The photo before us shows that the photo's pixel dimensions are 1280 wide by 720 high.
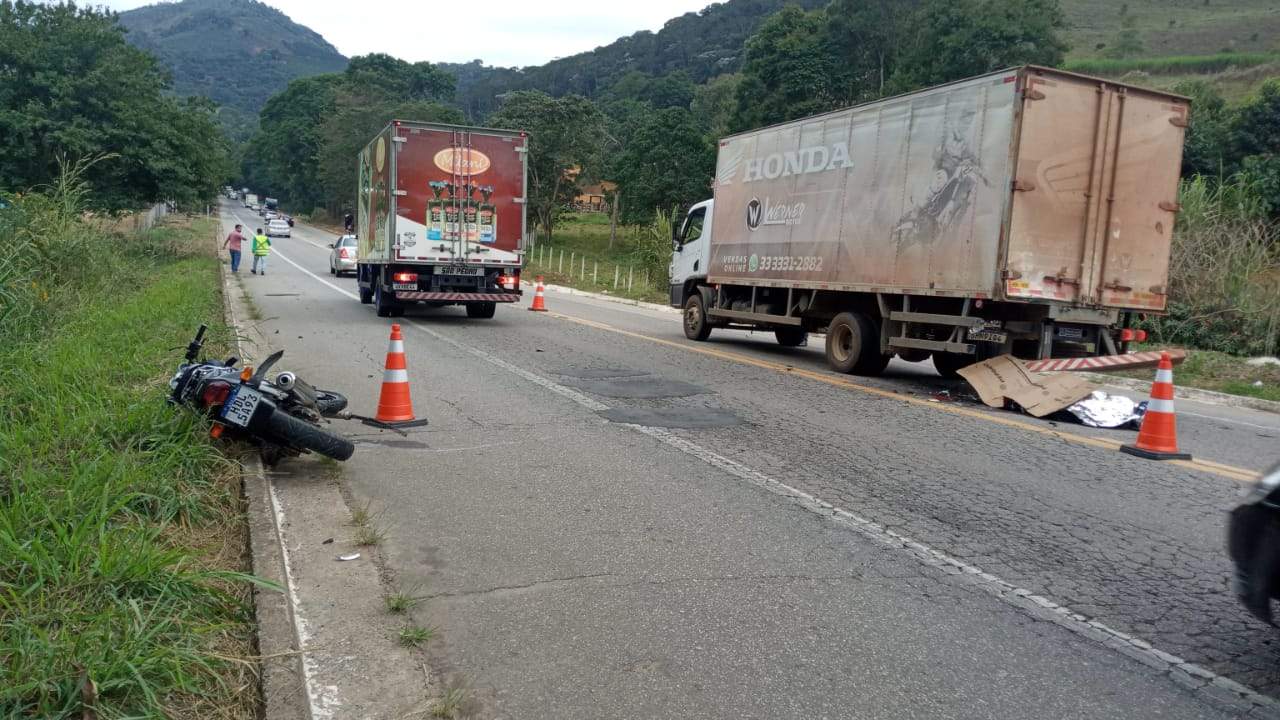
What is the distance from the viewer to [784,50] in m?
59.5

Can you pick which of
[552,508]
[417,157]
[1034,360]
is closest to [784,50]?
[417,157]

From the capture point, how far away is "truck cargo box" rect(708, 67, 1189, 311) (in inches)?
398

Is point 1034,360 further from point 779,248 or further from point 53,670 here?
point 53,670

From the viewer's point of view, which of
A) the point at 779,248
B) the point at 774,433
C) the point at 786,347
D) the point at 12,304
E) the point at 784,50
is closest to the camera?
the point at 774,433

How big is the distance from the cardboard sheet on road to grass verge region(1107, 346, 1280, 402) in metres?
4.05

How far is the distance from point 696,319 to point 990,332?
668 cm

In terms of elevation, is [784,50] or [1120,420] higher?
[784,50]

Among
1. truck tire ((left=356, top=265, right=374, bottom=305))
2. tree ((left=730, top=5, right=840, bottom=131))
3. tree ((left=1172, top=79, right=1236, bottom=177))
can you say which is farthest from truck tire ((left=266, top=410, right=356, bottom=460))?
tree ((left=730, top=5, right=840, bottom=131))

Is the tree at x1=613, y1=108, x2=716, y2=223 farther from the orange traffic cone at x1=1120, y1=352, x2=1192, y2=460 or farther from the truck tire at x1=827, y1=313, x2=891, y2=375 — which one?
the orange traffic cone at x1=1120, y1=352, x2=1192, y2=460

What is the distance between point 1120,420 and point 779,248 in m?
5.97

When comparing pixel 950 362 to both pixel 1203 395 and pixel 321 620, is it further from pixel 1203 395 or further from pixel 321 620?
pixel 321 620

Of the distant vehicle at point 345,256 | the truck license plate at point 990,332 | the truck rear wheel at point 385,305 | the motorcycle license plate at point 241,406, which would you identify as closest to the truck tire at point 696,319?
the truck rear wheel at point 385,305

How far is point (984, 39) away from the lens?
4784 centimetres

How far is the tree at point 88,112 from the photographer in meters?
27.1
